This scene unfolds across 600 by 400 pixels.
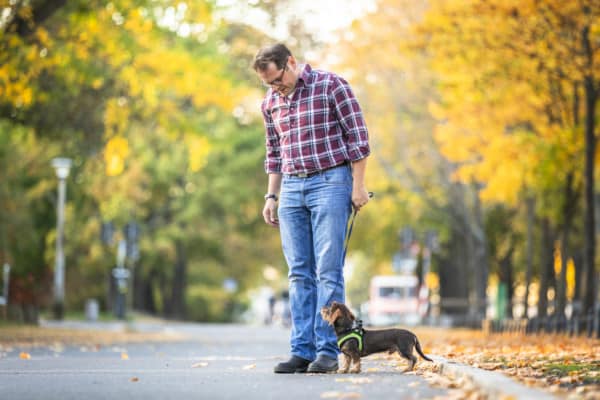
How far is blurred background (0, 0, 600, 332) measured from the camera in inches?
883

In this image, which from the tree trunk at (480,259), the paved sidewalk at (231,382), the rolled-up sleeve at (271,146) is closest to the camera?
the paved sidewalk at (231,382)

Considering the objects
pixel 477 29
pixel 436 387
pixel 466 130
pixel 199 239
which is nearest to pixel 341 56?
pixel 466 130

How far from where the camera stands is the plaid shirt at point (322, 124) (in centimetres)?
930

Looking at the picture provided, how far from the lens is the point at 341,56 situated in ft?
120

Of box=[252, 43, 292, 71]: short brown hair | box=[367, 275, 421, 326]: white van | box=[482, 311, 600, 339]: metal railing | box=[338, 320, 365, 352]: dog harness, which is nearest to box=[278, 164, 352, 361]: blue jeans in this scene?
box=[338, 320, 365, 352]: dog harness

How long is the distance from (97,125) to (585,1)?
10.8m

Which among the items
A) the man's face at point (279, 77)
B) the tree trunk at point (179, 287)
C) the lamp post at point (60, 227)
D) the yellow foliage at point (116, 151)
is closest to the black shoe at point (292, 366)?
the man's face at point (279, 77)

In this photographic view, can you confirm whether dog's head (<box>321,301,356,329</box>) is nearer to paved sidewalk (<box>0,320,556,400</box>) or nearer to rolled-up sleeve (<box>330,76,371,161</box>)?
paved sidewalk (<box>0,320,556,400</box>)

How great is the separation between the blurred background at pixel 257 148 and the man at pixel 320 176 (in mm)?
8944

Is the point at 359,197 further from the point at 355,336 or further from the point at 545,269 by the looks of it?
the point at 545,269

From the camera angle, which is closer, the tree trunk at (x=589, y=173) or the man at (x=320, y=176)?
the man at (x=320, y=176)

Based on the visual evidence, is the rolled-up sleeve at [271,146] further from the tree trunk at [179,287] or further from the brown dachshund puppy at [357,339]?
the tree trunk at [179,287]

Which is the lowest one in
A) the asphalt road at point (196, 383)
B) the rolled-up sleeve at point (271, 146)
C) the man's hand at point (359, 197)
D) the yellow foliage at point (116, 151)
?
the asphalt road at point (196, 383)

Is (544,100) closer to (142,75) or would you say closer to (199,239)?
(142,75)
